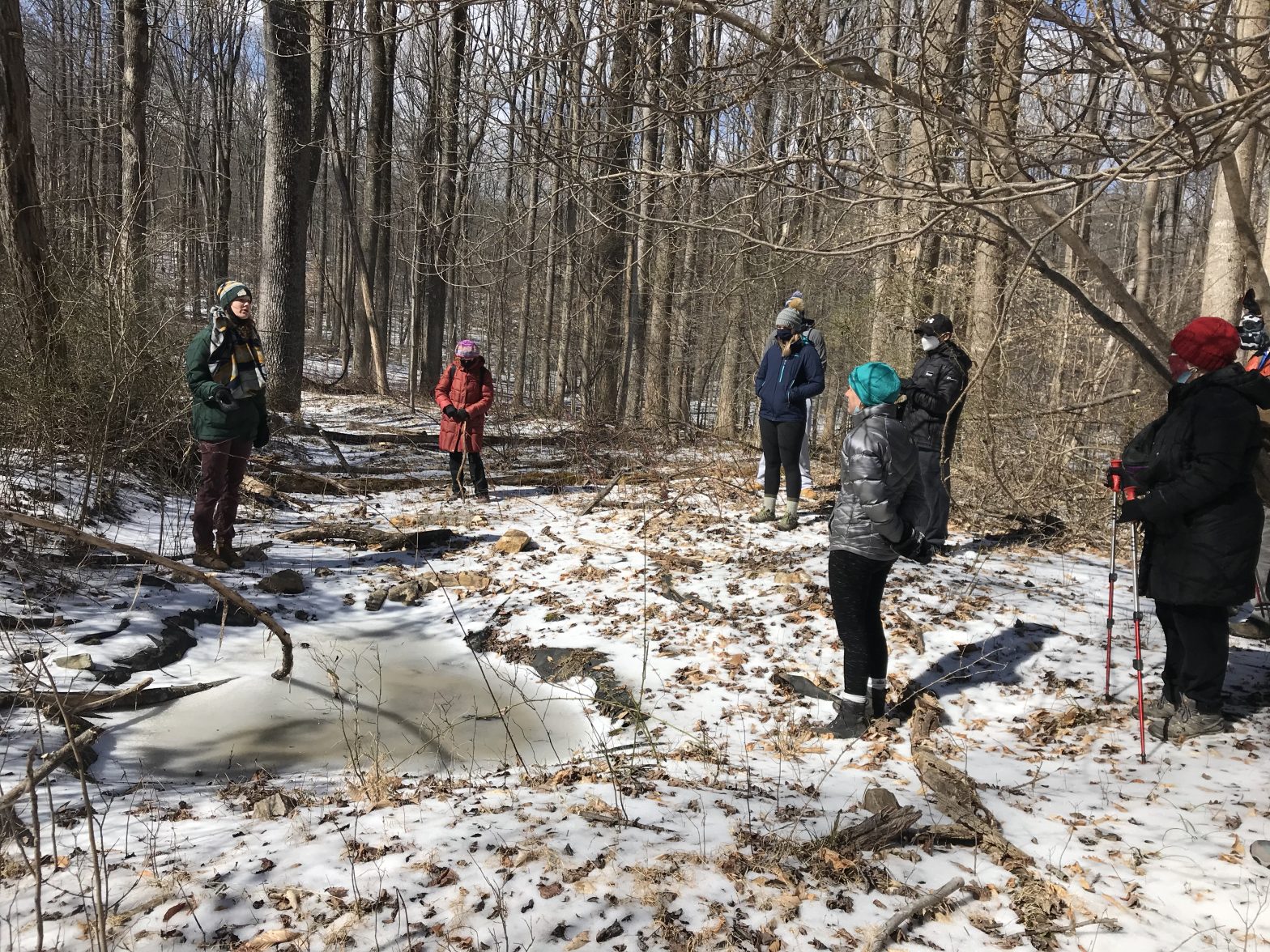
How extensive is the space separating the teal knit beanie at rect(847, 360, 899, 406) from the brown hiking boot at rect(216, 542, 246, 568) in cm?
497

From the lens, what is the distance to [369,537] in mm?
7316

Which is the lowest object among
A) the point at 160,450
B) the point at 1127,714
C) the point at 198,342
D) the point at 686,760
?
the point at 686,760

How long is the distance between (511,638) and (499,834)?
271 centimetres

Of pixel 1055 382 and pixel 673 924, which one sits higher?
pixel 1055 382

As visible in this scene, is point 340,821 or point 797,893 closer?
point 797,893

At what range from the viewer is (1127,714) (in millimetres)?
4320

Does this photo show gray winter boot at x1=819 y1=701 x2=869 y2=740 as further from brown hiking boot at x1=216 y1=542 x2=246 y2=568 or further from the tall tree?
the tall tree

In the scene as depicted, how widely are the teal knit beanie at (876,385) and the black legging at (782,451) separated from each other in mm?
2791

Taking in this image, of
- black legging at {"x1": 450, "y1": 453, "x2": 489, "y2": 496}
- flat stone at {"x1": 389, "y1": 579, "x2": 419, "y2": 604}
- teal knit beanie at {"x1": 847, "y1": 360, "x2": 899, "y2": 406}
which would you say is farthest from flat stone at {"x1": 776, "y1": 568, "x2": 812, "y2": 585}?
black legging at {"x1": 450, "y1": 453, "x2": 489, "y2": 496}

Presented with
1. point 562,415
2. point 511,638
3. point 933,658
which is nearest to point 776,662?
point 933,658

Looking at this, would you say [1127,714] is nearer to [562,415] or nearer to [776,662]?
[776,662]

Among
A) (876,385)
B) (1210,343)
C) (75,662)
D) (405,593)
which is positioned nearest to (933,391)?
(876,385)

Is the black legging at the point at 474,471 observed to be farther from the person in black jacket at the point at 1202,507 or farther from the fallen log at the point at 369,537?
the person in black jacket at the point at 1202,507

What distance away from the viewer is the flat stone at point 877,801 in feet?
10.9
